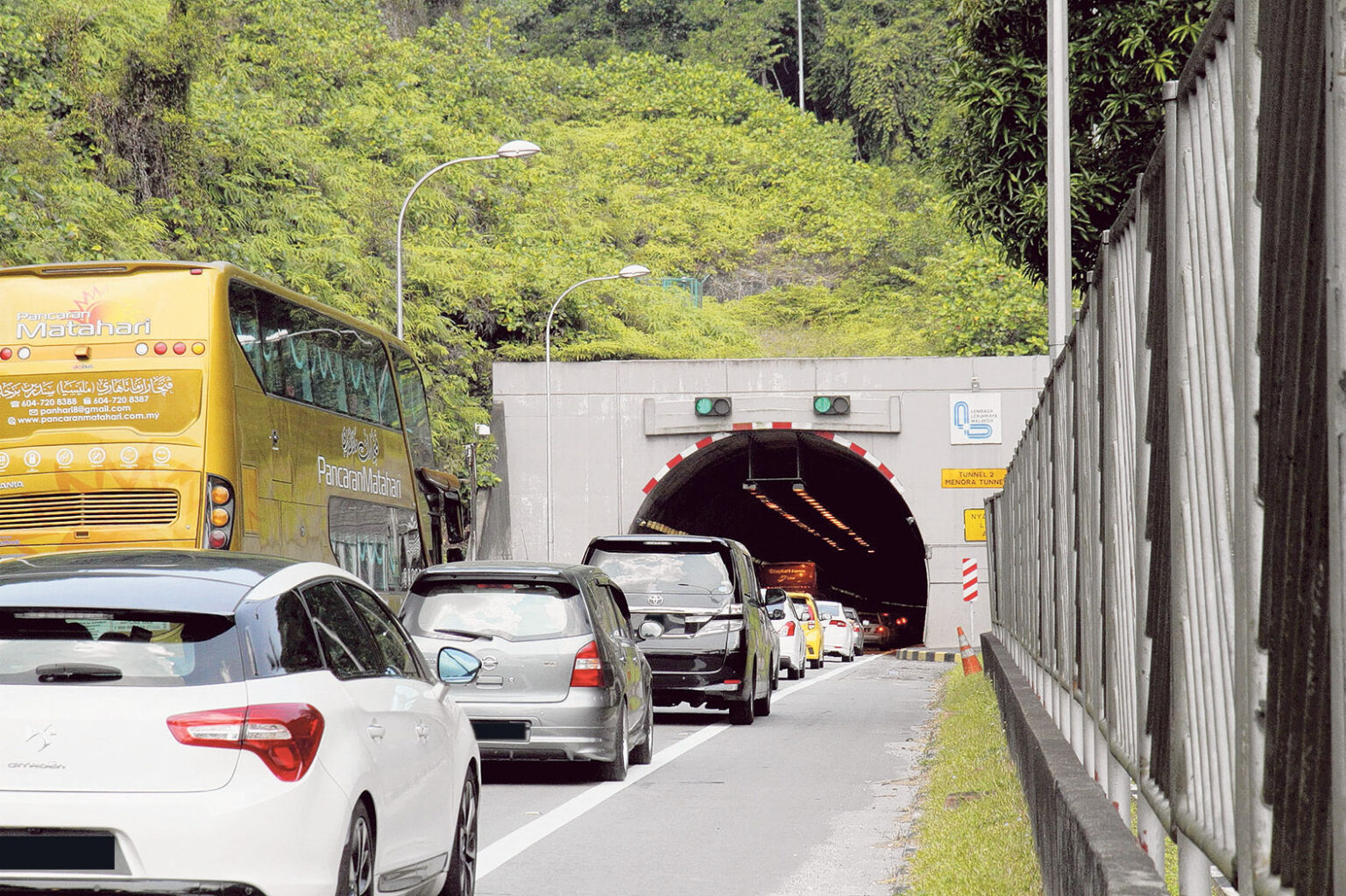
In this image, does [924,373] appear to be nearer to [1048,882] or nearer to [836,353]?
[836,353]

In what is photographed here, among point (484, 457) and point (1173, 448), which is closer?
point (1173, 448)

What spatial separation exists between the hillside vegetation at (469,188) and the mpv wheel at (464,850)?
16.2 metres

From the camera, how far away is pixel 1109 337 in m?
6.10

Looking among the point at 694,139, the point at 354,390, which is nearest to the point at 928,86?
the point at 694,139

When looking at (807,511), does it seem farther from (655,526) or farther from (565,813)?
(565,813)

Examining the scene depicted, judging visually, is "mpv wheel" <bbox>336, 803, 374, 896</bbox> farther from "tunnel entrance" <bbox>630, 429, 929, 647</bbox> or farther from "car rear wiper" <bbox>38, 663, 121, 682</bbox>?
"tunnel entrance" <bbox>630, 429, 929, 647</bbox>

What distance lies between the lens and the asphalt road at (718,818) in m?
8.53

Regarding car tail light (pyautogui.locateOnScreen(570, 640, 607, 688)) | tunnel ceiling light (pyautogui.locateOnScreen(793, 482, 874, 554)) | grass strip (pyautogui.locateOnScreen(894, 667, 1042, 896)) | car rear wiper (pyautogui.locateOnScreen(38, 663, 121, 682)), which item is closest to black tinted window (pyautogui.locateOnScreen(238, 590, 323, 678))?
car rear wiper (pyautogui.locateOnScreen(38, 663, 121, 682))

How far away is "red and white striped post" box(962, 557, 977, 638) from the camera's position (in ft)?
128

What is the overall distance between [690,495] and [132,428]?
121ft

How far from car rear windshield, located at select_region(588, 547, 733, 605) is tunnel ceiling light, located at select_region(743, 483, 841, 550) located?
3074 cm

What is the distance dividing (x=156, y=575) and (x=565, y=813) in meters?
5.45

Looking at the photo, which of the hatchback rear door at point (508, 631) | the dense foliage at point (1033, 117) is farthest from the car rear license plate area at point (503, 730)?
the dense foliage at point (1033, 117)

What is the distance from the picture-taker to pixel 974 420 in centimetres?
4147
